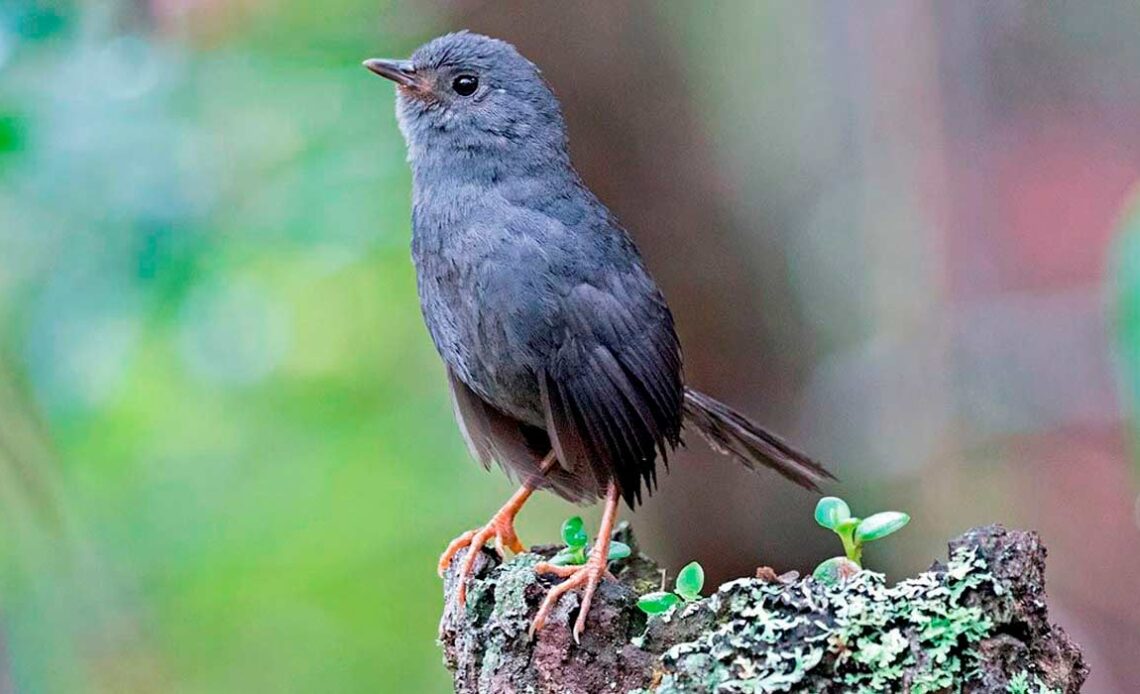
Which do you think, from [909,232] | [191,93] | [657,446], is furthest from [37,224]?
[909,232]

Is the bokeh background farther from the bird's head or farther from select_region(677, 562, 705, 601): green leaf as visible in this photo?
select_region(677, 562, 705, 601): green leaf

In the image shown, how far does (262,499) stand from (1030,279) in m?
3.75

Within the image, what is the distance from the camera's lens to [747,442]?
12.5ft

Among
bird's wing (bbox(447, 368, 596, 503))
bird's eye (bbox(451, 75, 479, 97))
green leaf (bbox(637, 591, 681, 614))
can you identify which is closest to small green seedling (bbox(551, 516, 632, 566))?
green leaf (bbox(637, 591, 681, 614))

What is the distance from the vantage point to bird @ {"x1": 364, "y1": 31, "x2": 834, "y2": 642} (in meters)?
3.28

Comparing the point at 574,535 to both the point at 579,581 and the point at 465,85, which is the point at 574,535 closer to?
the point at 579,581

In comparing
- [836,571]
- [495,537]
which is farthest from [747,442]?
[836,571]

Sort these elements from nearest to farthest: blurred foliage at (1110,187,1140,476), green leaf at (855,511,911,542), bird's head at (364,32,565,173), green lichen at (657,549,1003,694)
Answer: green lichen at (657,549,1003,694)
green leaf at (855,511,911,542)
blurred foliage at (1110,187,1140,476)
bird's head at (364,32,565,173)

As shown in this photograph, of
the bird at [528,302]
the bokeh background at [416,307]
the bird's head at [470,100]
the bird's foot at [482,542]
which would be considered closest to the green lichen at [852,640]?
the bird at [528,302]

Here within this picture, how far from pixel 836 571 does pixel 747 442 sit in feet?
4.59

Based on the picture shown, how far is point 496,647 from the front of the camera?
2670 mm

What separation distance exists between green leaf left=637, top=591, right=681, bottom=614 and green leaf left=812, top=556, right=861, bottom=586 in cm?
30

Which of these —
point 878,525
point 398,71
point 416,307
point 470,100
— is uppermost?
point 398,71

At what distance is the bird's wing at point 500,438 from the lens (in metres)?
3.71
